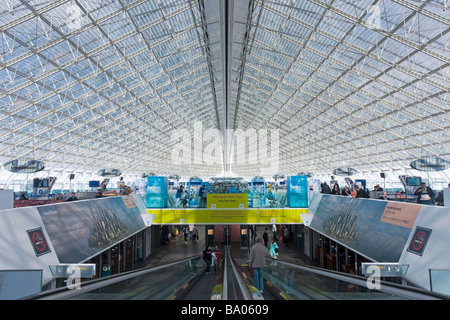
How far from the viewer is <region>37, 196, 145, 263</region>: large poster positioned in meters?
9.38

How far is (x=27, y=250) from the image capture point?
302 inches

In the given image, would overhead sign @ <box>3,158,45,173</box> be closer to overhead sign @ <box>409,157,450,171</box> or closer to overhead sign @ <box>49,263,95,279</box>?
overhead sign @ <box>49,263,95,279</box>

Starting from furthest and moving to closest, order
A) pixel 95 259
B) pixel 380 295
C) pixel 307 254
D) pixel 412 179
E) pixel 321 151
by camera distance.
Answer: pixel 321 151 → pixel 307 254 → pixel 412 179 → pixel 95 259 → pixel 380 295

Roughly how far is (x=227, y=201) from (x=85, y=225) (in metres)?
9.94

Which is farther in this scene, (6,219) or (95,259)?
(95,259)

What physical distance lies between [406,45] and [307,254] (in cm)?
1575

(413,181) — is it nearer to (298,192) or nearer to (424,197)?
(298,192)

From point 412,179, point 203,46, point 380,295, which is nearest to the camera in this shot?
point 380,295

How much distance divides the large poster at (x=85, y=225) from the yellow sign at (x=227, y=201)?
214 inches

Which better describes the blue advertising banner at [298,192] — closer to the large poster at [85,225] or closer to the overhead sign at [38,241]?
the large poster at [85,225]

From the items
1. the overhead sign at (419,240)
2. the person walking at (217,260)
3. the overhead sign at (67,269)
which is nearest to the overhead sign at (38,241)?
the overhead sign at (67,269)

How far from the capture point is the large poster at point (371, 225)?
9156 millimetres
